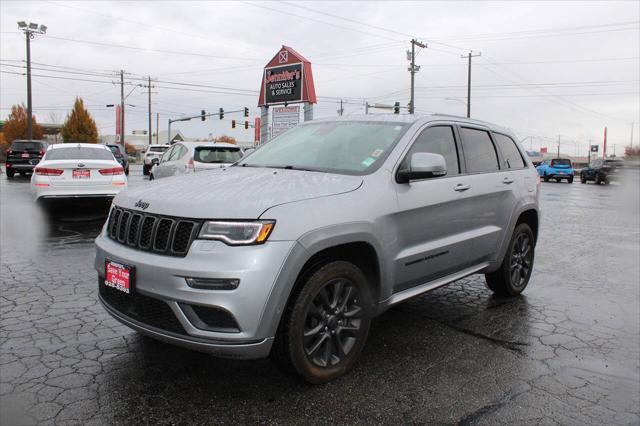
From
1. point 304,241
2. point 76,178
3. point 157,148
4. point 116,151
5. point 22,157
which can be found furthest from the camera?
point 157,148

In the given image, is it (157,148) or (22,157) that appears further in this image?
(157,148)

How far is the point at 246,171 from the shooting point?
405cm

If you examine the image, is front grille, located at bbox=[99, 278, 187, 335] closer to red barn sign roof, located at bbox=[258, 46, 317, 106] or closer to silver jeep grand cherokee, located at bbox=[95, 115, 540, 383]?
silver jeep grand cherokee, located at bbox=[95, 115, 540, 383]

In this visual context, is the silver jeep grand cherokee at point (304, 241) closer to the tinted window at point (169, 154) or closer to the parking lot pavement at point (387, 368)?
the parking lot pavement at point (387, 368)

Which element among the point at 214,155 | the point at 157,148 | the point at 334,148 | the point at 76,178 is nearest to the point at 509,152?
the point at 334,148

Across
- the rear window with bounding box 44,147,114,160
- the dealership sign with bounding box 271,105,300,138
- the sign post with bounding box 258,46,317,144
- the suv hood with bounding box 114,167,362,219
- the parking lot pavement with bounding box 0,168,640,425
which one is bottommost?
the parking lot pavement with bounding box 0,168,640,425

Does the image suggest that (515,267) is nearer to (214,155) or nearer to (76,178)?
(76,178)

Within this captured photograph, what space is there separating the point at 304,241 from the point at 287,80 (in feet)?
49.3

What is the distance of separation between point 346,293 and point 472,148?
224 cm

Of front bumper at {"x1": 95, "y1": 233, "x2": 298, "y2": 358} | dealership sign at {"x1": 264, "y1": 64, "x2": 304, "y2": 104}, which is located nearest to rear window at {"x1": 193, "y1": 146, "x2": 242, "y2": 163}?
dealership sign at {"x1": 264, "y1": 64, "x2": 304, "y2": 104}

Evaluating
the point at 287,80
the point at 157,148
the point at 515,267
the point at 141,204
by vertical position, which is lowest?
the point at 515,267

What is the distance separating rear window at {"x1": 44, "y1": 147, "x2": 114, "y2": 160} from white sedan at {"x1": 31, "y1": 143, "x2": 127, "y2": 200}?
0.13 metres

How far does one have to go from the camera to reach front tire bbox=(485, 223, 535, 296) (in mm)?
5285

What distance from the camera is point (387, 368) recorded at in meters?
3.58
